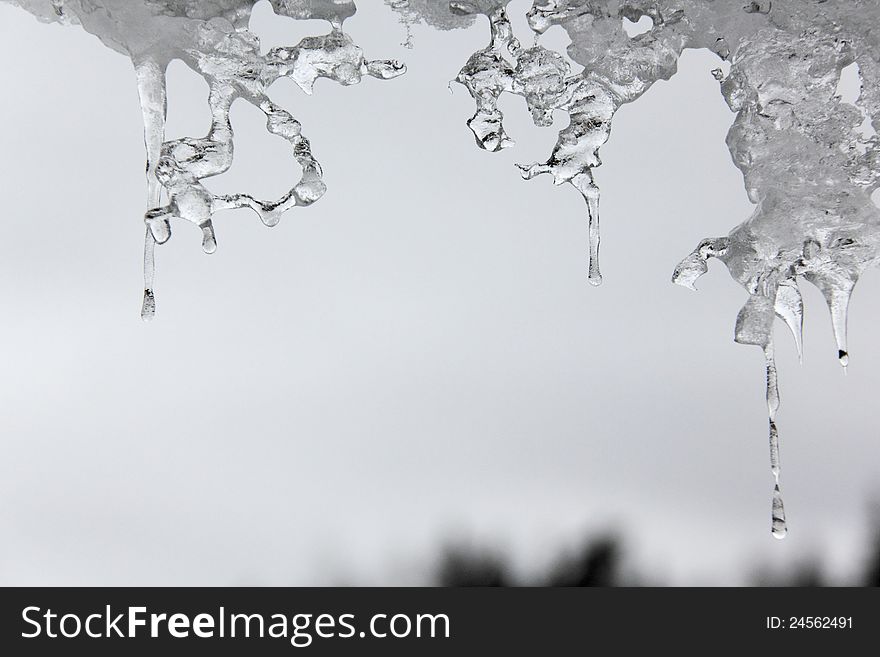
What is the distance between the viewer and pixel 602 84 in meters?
1.32

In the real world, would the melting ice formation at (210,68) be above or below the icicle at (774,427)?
above

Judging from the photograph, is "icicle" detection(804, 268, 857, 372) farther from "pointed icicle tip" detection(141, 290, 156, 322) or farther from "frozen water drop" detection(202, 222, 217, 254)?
"pointed icicle tip" detection(141, 290, 156, 322)

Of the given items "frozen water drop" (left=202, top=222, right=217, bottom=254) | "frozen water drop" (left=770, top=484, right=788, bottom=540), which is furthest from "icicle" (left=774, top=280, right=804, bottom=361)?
"frozen water drop" (left=202, top=222, right=217, bottom=254)

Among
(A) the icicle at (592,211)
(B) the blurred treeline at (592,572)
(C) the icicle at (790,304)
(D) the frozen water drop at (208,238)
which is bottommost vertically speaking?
(C) the icicle at (790,304)

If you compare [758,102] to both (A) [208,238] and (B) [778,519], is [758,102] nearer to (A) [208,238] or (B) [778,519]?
(B) [778,519]

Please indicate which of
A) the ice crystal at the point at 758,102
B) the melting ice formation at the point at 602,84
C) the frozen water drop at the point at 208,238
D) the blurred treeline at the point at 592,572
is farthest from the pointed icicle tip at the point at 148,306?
A: the blurred treeline at the point at 592,572

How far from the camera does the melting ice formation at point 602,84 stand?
4.01 feet

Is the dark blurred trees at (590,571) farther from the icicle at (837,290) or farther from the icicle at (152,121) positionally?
the icicle at (152,121)

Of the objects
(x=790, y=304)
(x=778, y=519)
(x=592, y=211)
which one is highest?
(x=592, y=211)

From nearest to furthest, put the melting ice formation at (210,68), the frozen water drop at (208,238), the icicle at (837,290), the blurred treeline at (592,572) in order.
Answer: the melting ice formation at (210,68)
the frozen water drop at (208,238)
the icicle at (837,290)
the blurred treeline at (592,572)

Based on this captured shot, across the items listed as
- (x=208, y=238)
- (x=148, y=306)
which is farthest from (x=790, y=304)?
(x=148, y=306)

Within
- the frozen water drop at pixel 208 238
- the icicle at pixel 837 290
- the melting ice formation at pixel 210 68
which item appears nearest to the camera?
the melting ice formation at pixel 210 68
